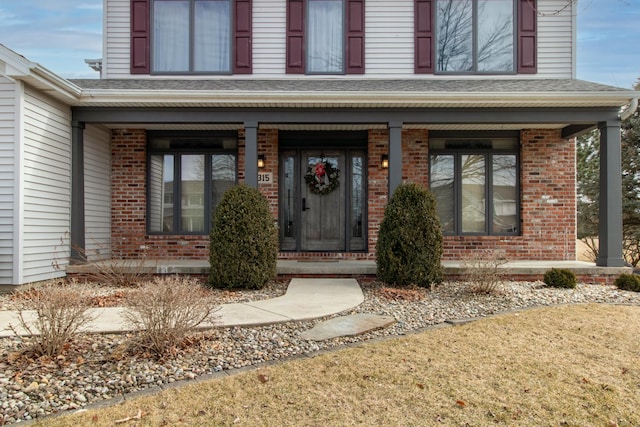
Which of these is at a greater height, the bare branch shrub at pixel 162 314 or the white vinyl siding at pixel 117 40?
the white vinyl siding at pixel 117 40

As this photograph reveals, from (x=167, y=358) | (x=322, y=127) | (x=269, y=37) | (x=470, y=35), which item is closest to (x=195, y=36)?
(x=269, y=37)

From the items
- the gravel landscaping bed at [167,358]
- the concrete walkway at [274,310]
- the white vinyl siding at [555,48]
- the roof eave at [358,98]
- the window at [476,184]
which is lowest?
the gravel landscaping bed at [167,358]

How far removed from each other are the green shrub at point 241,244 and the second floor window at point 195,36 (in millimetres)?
3521

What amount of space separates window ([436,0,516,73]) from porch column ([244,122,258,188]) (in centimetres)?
394

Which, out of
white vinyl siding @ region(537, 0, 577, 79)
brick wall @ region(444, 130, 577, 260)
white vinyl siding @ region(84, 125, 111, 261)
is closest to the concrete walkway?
white vinyl siding @ region(84, 125, 111, 261)

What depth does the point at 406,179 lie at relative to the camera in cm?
830

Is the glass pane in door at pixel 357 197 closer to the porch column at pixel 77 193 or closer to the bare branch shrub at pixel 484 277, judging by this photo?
the bare branch shrub at pixel 484 277

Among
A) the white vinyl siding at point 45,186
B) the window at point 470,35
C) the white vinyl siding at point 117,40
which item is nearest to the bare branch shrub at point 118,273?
the white vinyl siding at point 45,186

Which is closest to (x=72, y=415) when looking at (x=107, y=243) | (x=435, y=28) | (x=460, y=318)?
(x=460, y=318)

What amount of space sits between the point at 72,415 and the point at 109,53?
7.72 meters

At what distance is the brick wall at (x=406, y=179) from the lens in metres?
8.16

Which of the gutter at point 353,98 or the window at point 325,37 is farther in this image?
the window at point 325,37

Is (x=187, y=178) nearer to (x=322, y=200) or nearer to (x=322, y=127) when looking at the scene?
(x=322, y=200)

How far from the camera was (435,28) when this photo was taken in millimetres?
8344
